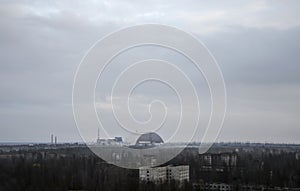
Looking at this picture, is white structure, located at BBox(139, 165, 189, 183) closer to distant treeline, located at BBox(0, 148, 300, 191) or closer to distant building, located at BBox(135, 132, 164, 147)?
distant treeline, located at BBox(0, 148, 300, 191)

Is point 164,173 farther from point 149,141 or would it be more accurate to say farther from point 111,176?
point 149,141

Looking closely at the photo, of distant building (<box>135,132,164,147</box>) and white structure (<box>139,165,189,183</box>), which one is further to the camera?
distant building (<box>135,132,164,147</box>)

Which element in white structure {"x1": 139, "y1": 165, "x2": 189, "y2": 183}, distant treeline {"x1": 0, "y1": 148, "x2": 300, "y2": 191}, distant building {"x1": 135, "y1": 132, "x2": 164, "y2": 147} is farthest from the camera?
distant building {"x1": 135, "y1": 132, "x2": 164, "y2": 147}

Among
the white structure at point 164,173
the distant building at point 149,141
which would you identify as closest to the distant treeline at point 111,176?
the white structure at point 164,173

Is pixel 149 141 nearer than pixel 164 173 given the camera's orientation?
No

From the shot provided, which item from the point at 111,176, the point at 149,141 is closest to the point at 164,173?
the point at 111,176

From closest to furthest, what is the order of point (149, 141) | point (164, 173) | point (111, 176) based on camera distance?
point (111, 176), point (164, 173), point (149, 141)

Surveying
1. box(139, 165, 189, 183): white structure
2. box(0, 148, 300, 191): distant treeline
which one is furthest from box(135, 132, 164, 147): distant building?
box(139, 165, 189, 183): white structure

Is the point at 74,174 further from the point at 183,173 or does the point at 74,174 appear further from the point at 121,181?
the point at 183,173

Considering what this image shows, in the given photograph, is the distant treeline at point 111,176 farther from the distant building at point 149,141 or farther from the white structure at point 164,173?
the distant building at point 149,141
